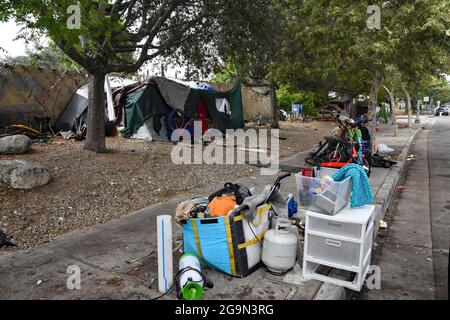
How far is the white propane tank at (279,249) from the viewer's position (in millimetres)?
3514

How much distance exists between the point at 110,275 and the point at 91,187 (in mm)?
3234

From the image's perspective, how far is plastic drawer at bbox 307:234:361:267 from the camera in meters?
3.42

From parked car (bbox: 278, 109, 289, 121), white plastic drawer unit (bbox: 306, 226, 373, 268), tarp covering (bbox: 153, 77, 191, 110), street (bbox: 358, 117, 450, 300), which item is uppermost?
tarp covering (bbox: 153, 77, 191, 110)

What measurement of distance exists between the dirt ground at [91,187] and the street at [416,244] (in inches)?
138

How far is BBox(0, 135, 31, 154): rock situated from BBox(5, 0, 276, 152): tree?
4.65 ft

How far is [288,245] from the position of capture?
3525mm

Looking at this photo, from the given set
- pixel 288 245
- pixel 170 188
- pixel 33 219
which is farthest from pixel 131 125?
pixel 288 245

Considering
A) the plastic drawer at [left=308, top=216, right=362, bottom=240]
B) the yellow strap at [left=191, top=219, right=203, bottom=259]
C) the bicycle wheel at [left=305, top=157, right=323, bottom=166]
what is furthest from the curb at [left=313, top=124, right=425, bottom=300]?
the bicycle wheel at [left=305, top=157, right=323, bottom=166]

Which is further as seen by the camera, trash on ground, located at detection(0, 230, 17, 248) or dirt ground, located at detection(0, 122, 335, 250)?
dirt ground, located at detection(0, 122, 335, 250)

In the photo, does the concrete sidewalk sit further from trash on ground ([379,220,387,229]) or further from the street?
trash on ground ([379,220,387,229])

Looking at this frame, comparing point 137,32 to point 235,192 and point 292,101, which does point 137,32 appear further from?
point 292,101

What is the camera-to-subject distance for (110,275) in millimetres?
3551

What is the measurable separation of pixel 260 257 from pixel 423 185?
22.4ft
